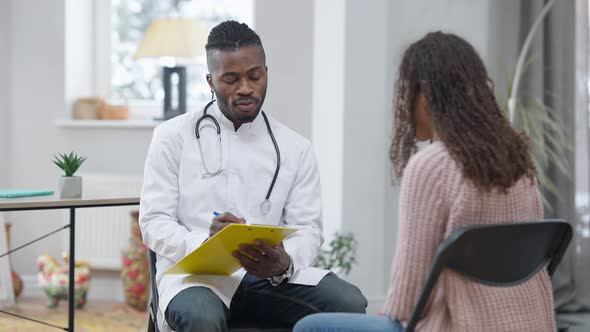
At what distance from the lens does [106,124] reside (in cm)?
490

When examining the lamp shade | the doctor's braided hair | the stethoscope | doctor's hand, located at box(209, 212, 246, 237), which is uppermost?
the lamp shade

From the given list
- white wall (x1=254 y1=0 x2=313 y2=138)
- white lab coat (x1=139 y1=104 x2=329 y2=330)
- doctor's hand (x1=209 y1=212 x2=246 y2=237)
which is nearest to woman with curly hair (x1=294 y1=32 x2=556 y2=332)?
doctor's hand (x1=209 y1=212 x2=246 y2=237)

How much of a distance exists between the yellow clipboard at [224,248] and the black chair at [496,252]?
488 millimetres

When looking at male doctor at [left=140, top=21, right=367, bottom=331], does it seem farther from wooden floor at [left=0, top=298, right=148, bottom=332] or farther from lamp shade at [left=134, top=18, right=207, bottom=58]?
lamp shade at [left=134, top=18, right=207, bottom=58]

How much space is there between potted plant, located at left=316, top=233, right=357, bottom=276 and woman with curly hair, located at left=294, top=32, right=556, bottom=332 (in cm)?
225

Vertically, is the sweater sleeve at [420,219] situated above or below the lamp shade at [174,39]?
below

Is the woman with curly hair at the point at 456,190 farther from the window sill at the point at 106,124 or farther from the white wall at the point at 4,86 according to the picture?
the white wall at the point at 4,86

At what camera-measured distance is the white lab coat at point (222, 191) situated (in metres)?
2.20

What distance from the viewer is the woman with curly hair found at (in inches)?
61.1

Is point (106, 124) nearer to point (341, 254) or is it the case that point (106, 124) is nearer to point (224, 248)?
point (341, 254)

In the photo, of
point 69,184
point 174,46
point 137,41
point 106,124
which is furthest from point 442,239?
point 137,41

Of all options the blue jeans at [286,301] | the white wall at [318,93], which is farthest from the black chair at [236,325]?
the white wall at [318,93]

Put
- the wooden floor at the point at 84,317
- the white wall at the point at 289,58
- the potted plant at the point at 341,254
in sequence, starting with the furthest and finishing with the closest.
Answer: the white wall at the point at 289,58, the wooden floor at the point at 84,317, the potted plant at the point at 341,254

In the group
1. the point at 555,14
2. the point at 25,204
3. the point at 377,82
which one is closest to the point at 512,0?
the point at 555,14
